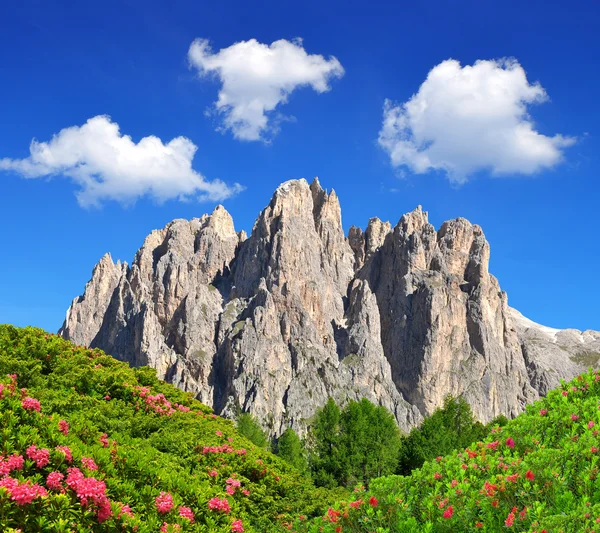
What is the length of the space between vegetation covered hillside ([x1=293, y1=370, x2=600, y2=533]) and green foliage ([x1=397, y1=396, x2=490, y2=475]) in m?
38.3

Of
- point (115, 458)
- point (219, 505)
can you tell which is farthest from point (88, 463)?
point (219, 505)

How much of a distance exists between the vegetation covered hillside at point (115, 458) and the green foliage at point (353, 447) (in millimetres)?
29174

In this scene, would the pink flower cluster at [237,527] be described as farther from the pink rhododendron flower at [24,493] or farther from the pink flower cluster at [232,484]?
the pink rhododendron flower at [24,493]

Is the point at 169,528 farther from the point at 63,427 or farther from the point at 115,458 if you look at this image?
the point at 63,427

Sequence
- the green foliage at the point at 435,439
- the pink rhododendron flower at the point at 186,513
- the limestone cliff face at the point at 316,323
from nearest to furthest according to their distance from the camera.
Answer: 1. the pink rhododendron flower at the point at 186,513
2. the green foliage at the point at 435,439
3. the limestone cliff face at the point at 316,323

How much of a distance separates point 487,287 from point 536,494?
175859 millimetres

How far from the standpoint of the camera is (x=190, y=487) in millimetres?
13539

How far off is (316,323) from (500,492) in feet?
518

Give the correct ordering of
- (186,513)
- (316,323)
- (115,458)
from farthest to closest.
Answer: (316,323) < (115,458) < (186,513)

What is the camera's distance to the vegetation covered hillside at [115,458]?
1082 centimetres

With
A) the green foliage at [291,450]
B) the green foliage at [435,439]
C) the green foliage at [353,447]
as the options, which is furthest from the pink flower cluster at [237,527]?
the green foliage at [291,450]

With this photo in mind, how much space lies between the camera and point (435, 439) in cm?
5544

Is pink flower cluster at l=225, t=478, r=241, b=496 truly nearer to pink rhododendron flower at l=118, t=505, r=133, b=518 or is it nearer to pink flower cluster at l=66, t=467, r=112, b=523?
pink rhododendron flower at l=118, t=505, r=133, b=518

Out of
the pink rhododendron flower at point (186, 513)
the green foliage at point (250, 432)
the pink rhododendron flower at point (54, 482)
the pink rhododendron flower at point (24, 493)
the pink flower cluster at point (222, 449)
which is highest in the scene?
the green foliage at point (250, 432)
